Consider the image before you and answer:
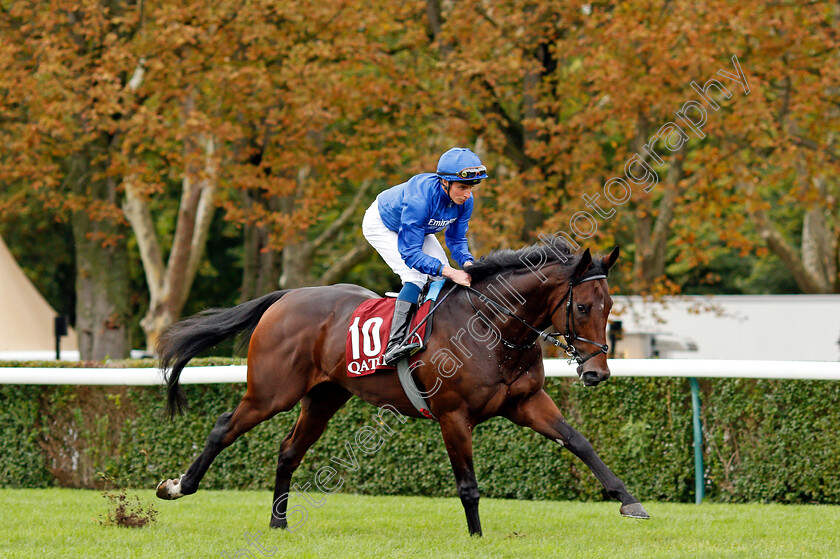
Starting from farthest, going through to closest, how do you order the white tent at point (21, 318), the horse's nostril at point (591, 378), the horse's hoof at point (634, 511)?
the white tent at point (21, 318) → the horse's nostril at point (591, 378) → the horse's hoof at point (634, 511)

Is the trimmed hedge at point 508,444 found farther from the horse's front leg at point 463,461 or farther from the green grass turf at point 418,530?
the horse's front leg at point 463,461

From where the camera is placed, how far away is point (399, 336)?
520 centimetres

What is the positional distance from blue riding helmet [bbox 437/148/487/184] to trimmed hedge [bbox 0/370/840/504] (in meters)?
2.39

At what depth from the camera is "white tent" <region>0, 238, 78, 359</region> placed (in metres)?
14.3

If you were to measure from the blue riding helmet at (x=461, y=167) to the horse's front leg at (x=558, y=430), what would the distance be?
4.11 feet

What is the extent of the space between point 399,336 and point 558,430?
3.30ft

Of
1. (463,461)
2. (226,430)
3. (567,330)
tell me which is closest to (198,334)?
(226,430)

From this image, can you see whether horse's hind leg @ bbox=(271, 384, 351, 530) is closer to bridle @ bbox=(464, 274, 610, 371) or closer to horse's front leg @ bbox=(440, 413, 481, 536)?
horse's front leg @ bbox=(440, 413, 481, 536)

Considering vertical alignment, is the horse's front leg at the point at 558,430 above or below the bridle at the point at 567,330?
below

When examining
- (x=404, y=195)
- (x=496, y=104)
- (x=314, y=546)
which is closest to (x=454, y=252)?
(x=404, y=195)

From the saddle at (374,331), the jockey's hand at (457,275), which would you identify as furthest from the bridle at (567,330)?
the saddle at (374,331)

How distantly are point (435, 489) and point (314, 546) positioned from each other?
88.0 inches

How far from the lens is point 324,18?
12.8 metres

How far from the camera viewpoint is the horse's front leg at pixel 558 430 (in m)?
4.81
